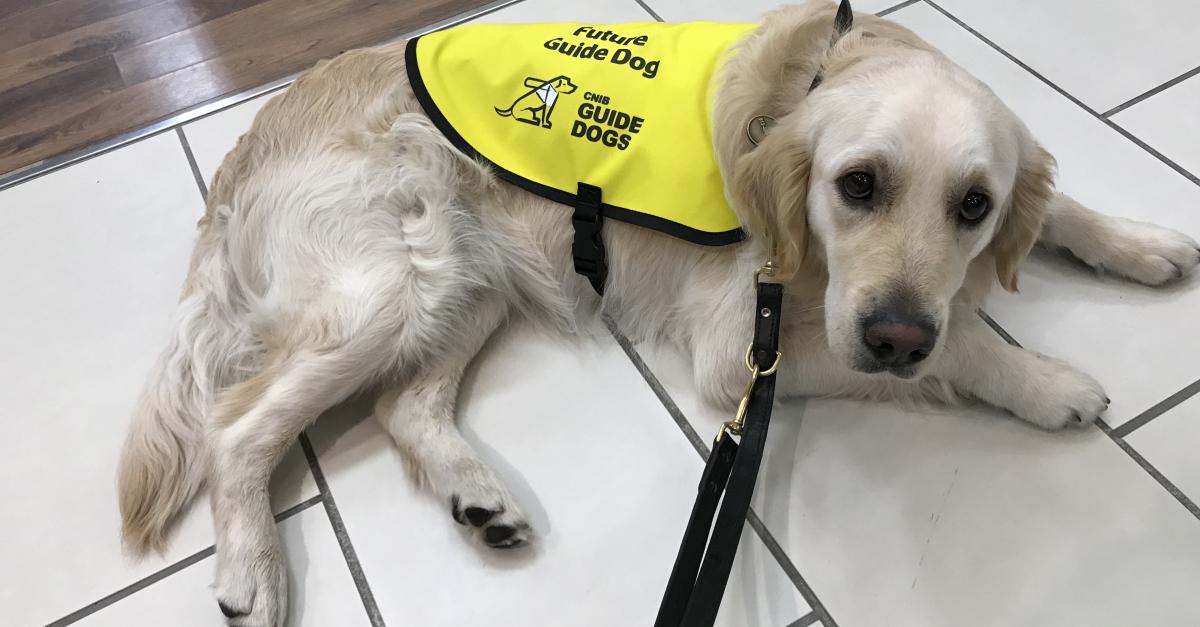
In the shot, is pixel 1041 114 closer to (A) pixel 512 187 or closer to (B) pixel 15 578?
(A) pixel 512 187

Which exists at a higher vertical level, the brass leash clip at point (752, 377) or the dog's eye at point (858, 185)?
the dog's eye at point (858, 185)

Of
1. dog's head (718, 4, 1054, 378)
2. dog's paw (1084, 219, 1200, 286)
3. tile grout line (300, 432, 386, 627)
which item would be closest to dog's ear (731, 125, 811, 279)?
dog's head (718, 4, 1054, 378)

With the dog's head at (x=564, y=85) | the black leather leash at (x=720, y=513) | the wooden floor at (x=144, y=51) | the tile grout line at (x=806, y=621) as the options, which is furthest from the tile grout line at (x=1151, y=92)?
the wooden floor at (x=144, y=51)

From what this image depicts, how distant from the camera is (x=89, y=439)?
182cm

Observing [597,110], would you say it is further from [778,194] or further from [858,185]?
[858,185]

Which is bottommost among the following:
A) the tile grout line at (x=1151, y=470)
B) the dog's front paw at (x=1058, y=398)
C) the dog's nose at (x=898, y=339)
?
the tile grout line at (x=1151, y=470)

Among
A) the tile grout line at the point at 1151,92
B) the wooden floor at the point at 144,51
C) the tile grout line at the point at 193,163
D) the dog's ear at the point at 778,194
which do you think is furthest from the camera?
the wooden floor at the point at 144,51

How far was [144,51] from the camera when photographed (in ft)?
9.02

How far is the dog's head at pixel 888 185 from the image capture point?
1.29 metres

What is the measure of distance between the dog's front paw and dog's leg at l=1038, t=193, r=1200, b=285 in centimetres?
35

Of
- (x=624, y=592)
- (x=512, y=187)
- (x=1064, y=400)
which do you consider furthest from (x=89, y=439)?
(x=1064, y=400)

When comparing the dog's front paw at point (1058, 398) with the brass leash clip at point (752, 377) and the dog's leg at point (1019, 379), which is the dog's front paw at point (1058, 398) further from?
the brass leash clip at point (752, 377)

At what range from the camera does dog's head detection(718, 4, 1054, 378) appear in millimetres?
1289

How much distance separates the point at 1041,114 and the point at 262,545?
86.6 inches
